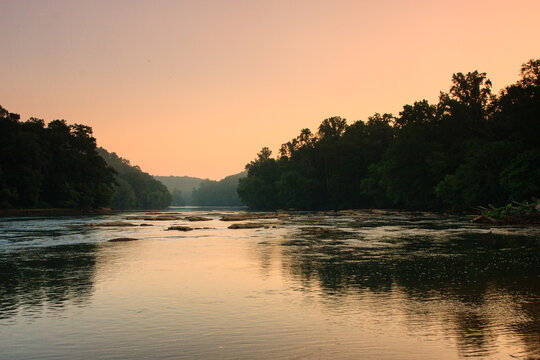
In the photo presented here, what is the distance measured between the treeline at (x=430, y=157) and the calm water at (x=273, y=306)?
50.8 meters

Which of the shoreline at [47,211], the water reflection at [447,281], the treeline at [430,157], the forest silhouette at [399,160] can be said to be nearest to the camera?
the water reflection at [447,281]

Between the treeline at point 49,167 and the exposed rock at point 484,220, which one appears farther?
the treeline at point 49,167

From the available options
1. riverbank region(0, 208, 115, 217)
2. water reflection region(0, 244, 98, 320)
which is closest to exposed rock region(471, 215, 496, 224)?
water reflection region(0, 244, 98, 320)

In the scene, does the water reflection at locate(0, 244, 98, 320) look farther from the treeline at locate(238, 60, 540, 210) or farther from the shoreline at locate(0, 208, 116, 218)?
the shoreline at locate(0, 208, 116, 218)

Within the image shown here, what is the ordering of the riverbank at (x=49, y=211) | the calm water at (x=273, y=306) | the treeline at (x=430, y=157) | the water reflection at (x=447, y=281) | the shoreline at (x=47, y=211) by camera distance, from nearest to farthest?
the calm water at (x=273, y=306) → the water reflection at (x=447, y=281) → the treeline at (x=430, y=157) → the shoreline at (x=47, y=211) → the riverbank at (x=49, y=211)

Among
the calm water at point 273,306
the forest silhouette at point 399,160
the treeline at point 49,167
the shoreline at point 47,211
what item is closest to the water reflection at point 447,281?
the calm water at point 273,306

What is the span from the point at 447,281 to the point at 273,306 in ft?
26.9

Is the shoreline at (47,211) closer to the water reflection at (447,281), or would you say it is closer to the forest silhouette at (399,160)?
the forest silhouette at (399,160)

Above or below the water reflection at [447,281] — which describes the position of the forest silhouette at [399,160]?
above

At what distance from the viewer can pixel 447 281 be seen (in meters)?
18.9

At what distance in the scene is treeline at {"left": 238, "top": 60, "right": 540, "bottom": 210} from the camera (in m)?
73.3

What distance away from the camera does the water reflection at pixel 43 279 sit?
15.2 m

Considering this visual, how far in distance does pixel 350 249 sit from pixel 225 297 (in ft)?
56.9

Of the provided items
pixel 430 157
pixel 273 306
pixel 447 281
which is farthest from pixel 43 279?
pixel 430 157
